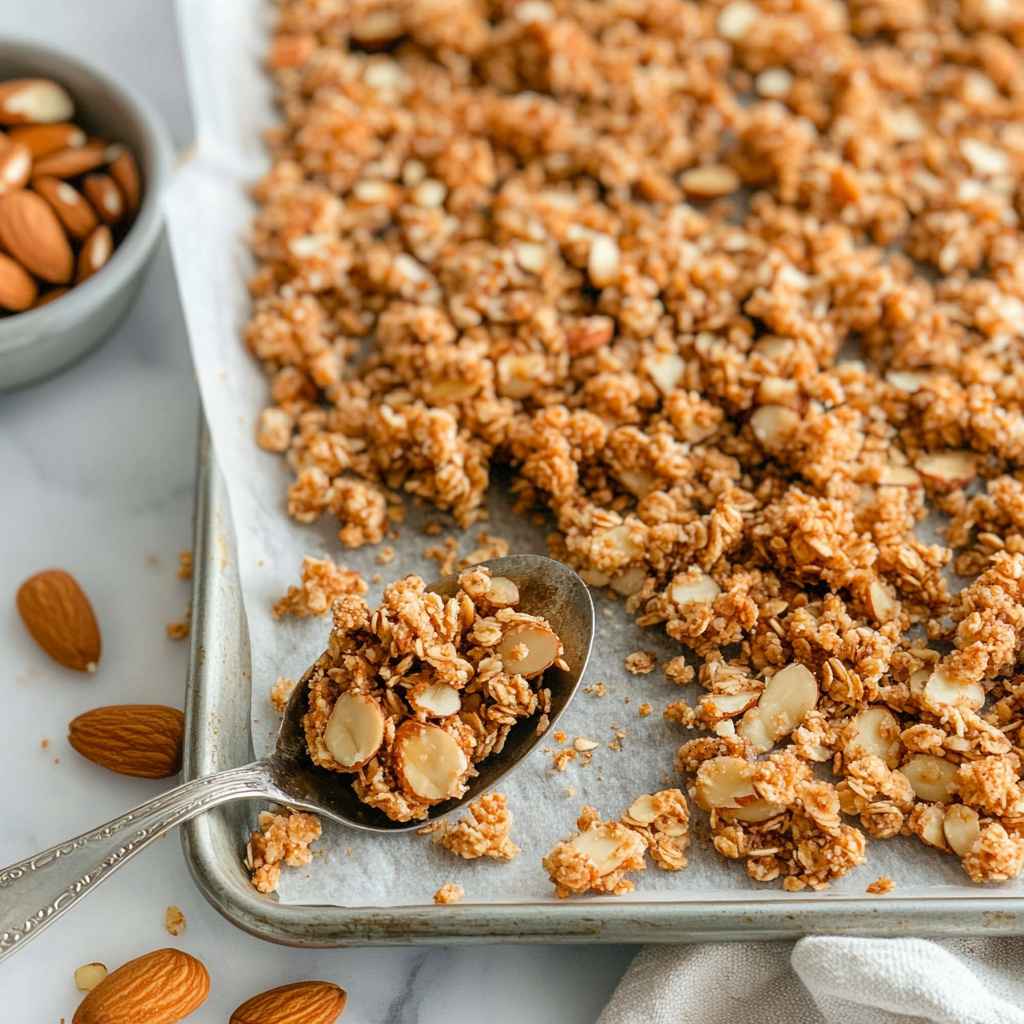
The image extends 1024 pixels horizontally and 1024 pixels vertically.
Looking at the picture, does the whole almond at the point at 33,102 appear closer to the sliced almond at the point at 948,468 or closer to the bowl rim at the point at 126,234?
the bowl rim at the point at 126,234

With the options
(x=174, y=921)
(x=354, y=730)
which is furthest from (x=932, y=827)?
(x=174, y=921)

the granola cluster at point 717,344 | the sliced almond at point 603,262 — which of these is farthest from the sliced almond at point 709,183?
the sliced almond at point 603,262

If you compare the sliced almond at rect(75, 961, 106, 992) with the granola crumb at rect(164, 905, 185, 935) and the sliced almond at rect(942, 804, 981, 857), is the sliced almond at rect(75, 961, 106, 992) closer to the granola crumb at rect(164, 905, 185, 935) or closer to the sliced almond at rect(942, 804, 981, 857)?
the granola crumb at rect(164, 905, 185, 935)

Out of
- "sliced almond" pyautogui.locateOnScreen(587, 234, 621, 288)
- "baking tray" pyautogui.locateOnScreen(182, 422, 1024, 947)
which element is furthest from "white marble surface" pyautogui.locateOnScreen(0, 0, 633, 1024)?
"sliced almond" pyautogui.locateOnScreen(587, 234, 621, 288)

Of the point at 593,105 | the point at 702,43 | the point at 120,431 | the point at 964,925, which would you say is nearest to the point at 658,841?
the point at 964,925

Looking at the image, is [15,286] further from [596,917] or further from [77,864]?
[596,917]

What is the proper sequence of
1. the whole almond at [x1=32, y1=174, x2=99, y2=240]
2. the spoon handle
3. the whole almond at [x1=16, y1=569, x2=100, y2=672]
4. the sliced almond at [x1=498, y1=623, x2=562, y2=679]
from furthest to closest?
1. the whole almond at [x1=32, y1=174, x2=99, y2=240]
2. the whole almond at [x1=16, y1=569, x2=100, y2=672]
3. the sliced almond at [x1=498, y1=623, x2=562, y2=679]
4. the spoon handle
